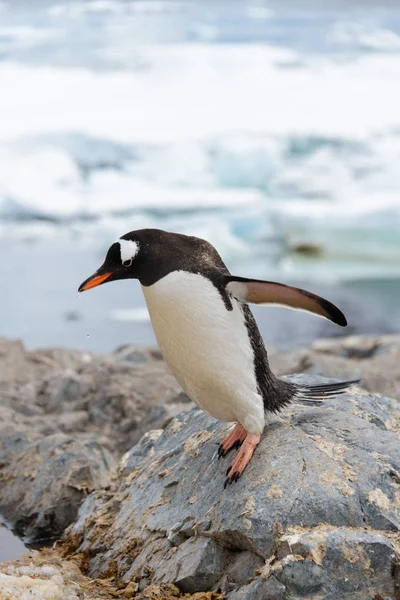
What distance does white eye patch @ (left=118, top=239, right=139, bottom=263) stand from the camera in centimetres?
246

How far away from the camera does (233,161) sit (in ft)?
46.0

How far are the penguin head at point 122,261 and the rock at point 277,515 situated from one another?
2.12ft

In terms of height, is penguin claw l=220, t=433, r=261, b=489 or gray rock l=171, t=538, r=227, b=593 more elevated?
penguin claw l=220, t=433, r=261, b=489

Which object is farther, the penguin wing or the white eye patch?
the white eye patch

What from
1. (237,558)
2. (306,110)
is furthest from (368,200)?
(237,558)

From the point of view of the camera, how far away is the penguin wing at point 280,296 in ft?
7.70

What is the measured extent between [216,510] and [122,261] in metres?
0.75

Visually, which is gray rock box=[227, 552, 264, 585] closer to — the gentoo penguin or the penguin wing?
the gentoo penguin

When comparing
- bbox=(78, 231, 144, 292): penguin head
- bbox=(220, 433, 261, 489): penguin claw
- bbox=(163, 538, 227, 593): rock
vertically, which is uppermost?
bbox=(78, 231, 144, 292): penguin head

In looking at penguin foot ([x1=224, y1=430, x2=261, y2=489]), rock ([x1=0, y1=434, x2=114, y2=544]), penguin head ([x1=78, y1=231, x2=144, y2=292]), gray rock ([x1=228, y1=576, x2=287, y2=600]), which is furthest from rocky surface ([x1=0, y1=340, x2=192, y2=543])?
gray rock ([x1=228, y1=576, x2=287, y2=600])

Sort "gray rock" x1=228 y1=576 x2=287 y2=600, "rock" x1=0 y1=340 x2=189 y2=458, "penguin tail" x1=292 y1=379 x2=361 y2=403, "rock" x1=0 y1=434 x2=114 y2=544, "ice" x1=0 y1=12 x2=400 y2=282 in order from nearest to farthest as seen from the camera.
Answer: "gray rock" x1=228 y1=576 x2=287 y2=600 → "penguin tail" x1=292 y1=379 x2=361 y2=403 → "rock" x1=0 y1=434 x2=114 y2=544 → "rock" x1=0 y1=340 x2=189 y2=458 → "ice" x1=0 y1=12 x2=400 y2=282

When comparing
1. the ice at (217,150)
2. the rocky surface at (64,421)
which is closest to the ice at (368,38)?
the ice at (217,150)

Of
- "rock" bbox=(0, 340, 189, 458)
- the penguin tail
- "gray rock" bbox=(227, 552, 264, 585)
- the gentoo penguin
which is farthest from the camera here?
"rock" bbox=(0, 340, 189, 458)

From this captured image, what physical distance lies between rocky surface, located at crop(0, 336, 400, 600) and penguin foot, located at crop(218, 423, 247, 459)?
4cm
